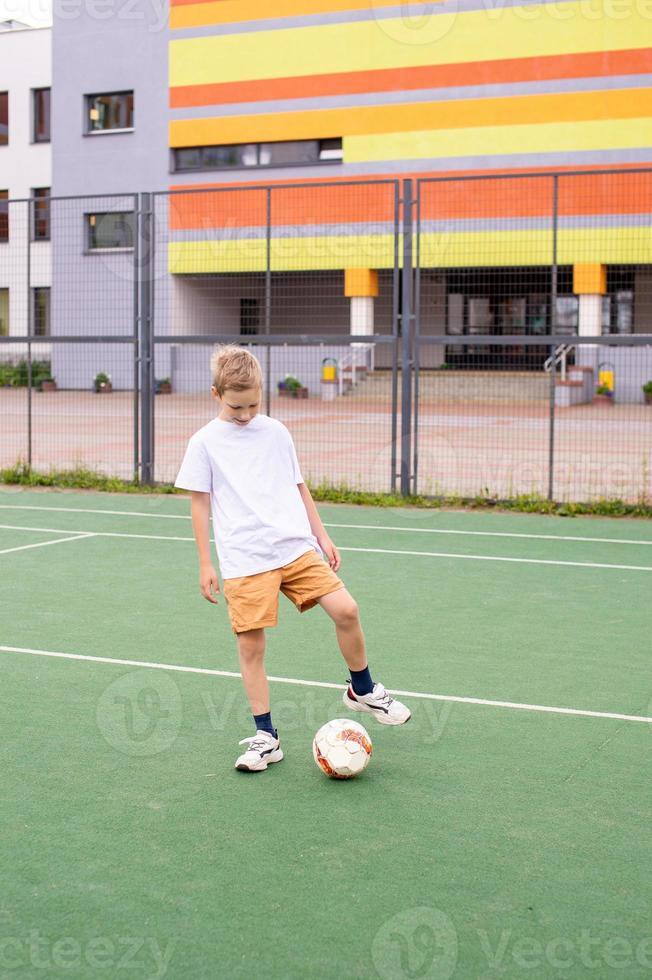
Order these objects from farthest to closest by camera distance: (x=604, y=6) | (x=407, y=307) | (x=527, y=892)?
(x=604, y=6)
(x=407, y=307)
(x=527, y=892)

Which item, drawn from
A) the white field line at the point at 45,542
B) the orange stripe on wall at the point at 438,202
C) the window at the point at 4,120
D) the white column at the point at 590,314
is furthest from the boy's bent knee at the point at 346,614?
the window at the point at 4,120

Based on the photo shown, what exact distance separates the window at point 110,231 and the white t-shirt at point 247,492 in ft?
93.9

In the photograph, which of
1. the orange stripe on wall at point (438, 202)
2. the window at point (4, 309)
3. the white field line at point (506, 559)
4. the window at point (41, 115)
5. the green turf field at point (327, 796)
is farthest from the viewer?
the window at point (41, 115)

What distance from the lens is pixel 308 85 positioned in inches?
1303

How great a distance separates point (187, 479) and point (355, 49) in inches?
1188

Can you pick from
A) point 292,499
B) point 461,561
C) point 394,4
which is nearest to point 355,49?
point 394,4

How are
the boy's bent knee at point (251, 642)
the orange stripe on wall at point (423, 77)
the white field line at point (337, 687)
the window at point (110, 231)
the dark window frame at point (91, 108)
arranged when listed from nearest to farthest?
the boy's bent knee at point (251, 642) < the white field line at point (337, 687) < the orange stripe on wall at point (423, 77) < the window at point (110, 231) < the dark window frame at point (91, 108)

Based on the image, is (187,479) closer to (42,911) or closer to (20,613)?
(42,911)

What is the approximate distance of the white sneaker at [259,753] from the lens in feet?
15.2

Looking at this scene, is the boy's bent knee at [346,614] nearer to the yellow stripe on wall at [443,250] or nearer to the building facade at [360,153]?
the building facade at [360,153]

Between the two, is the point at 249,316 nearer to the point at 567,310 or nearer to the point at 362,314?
the point at 362,314

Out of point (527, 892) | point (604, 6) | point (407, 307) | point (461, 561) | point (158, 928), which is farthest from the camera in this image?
point (604, 6)

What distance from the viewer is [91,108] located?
3678 cm

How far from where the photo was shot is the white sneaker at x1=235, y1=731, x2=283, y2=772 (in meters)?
4.62
